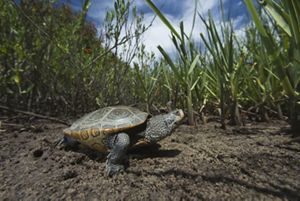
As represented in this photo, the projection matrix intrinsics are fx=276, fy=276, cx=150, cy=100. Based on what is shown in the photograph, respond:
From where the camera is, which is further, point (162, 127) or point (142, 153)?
point (142, 153)

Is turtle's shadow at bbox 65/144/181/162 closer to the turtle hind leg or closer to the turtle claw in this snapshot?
the turtle hind leg

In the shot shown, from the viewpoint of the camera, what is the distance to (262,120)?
2.54 m

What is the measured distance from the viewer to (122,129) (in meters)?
1.79

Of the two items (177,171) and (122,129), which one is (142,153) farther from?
(177,171)

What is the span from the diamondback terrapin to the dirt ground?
4.7 inches

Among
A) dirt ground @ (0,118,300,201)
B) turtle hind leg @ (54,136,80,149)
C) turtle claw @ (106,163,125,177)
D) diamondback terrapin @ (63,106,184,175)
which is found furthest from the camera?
turtle hind leg @ (54,136,80,149)

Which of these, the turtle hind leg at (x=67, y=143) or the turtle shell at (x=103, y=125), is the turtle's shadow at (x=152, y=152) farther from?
the turtle hind leg at (x=67, y=143)

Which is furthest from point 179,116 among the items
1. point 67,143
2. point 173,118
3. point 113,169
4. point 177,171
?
point 67,143

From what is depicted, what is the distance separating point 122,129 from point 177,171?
48cm

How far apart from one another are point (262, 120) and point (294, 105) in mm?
842

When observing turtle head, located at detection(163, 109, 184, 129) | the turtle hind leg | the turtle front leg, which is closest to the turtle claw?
the turtle front leg

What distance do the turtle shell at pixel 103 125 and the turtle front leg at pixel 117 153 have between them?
2.0 inches

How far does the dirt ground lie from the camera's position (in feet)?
4.10

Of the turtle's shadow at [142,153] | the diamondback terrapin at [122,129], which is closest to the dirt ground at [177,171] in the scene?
the turtle's shadow at [142,153]
